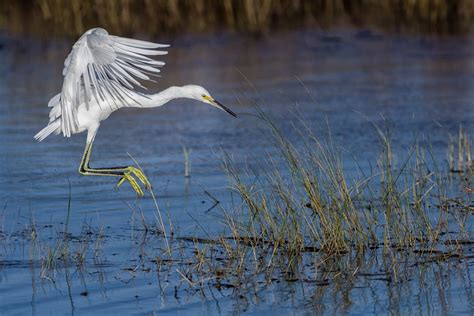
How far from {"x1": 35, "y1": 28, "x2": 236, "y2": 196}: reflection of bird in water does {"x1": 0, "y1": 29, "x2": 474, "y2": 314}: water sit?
736mm

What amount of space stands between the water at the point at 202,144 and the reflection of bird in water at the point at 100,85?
736 mm

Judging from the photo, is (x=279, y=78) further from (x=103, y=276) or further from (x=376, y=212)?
(x=103, y=276)

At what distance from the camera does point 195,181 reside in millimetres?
9531

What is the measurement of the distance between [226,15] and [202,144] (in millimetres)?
9914

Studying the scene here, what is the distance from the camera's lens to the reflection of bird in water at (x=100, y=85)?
302 inches

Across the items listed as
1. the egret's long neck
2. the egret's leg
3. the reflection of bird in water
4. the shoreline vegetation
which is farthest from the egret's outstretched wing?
the shoreline vegetation

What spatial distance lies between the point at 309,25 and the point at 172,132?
8669 mm

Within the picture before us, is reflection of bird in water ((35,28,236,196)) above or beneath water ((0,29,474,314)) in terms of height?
above

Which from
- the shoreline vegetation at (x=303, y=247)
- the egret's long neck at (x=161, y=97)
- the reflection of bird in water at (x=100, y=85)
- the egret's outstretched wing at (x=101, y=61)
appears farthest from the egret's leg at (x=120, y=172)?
the shoreline vegetation at (x=303, y=247)

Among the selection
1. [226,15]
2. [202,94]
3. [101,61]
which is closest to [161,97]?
[202,94]

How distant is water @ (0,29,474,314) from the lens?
19.9ft

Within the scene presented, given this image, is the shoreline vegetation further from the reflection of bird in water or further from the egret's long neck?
the egret's long neck

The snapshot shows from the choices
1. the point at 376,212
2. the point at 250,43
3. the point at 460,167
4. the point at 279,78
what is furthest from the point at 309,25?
the point at 376,212

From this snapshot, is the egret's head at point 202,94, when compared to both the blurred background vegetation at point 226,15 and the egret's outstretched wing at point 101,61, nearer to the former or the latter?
the egret's outstretched wing at point 101,61
